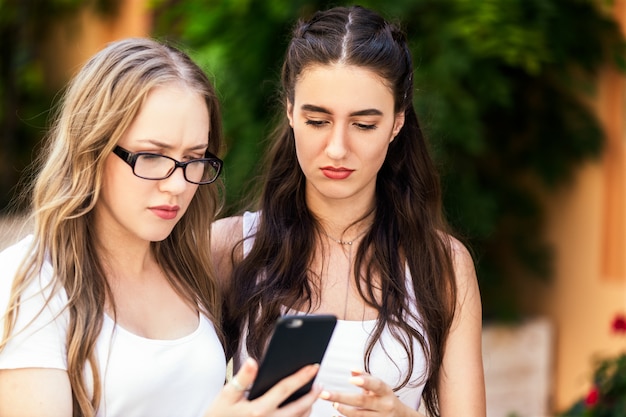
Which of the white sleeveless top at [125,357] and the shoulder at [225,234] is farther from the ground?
the shoulder at [225,234]

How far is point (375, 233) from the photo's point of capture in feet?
9.68

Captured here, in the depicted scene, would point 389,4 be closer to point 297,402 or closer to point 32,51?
point 297,402

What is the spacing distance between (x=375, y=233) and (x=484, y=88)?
8.19 ft

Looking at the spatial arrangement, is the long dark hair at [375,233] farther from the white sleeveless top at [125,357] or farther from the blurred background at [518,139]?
the blurred background at [518,139]

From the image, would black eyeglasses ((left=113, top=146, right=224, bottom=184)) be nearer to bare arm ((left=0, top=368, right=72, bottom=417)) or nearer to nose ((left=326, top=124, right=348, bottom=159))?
nose ((left=326, top=124, right=348, bottom=159))

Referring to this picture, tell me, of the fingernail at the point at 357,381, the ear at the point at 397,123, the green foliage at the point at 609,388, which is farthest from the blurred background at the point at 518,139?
the fingernail at the point at 357,381

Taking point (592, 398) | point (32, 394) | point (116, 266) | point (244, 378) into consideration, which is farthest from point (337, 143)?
point (592, 398)

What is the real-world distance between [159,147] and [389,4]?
2.80m

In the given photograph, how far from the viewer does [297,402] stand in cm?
220

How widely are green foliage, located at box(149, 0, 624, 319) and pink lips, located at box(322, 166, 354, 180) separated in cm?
186

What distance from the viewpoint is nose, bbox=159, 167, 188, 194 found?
231 centimetres

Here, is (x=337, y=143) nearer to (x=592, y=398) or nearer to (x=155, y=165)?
(x=155, y=165)

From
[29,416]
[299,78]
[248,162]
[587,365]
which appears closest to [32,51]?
[248,162]

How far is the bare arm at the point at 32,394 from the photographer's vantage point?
206cm
